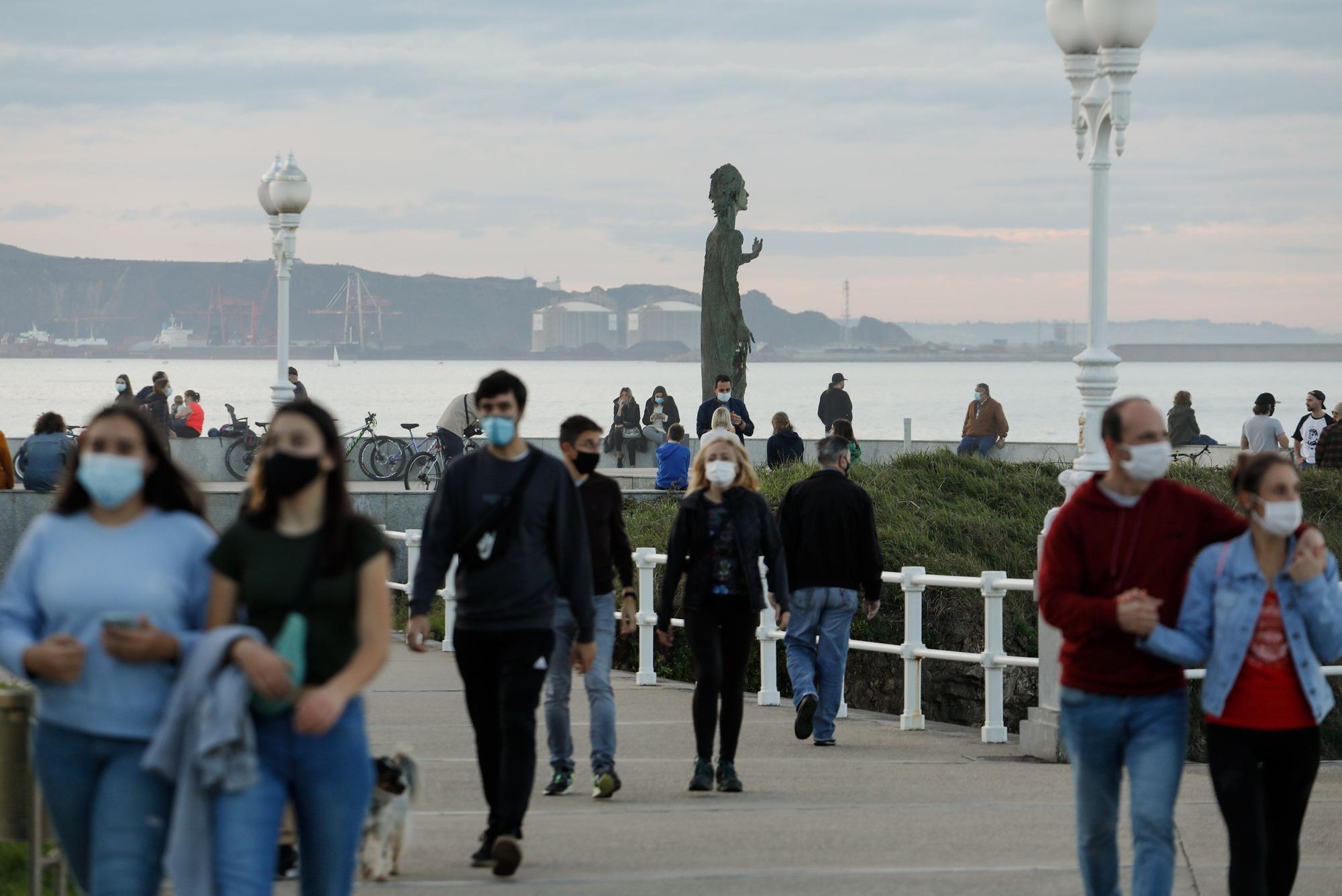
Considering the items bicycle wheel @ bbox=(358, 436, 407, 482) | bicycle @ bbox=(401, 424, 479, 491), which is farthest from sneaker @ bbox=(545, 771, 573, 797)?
bicycle wheel @ bbox=(358, 436, 407, 482)

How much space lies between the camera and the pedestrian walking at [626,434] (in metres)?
31.3

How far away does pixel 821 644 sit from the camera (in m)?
11.0

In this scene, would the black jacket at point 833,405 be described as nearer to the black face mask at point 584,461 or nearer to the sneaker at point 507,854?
the black face mask at point 584,461

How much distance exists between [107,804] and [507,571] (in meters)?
2.44

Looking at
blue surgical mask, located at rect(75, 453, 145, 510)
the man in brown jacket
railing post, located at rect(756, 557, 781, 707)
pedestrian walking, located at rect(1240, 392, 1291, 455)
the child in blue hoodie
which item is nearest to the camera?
blue surgical mask, located at rect(75, 453, 145, 510)

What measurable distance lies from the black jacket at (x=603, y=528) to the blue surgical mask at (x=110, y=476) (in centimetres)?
426

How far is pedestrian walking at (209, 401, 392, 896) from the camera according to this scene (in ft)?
15.0

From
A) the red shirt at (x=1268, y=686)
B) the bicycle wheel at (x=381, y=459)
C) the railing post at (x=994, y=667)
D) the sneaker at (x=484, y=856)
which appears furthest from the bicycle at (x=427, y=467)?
the red shirt at (x=1268, y=686)

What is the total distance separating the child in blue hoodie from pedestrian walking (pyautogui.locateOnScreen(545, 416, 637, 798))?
12.6m

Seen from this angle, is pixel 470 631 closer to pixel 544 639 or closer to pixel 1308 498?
pixel 544 639

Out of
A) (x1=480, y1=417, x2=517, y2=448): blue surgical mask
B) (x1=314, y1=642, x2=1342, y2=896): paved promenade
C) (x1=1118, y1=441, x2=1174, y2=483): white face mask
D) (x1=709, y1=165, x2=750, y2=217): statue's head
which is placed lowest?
(x1=314, y1=642, x2=1342, y2=896): paved promenade

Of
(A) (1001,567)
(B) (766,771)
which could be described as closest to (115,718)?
(B) (766,771)

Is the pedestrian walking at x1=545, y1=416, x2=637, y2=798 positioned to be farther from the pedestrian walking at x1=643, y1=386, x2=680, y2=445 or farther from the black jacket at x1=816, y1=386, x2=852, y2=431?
the pedestrian walking at x1=643, y1=386, x2=680, y2=445

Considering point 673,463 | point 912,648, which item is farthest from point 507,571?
point 673,463
